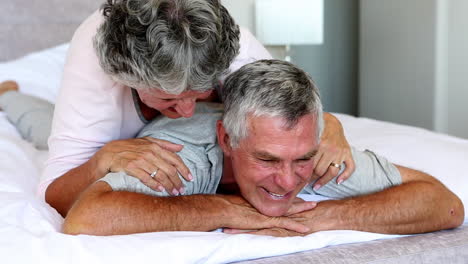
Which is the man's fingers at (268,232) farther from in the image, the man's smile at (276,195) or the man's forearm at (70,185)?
the man's forearm at (70,185)

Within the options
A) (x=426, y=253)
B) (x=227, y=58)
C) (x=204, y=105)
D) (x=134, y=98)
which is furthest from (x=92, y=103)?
(x=426, y=253)

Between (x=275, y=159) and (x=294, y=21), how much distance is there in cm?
272

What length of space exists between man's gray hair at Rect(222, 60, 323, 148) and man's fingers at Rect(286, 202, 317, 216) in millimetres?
177

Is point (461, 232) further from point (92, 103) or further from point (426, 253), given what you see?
point (92, 103)

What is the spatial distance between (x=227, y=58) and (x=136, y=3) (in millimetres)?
231

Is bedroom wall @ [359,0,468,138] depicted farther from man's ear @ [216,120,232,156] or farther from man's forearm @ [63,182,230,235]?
man's forearm @ [63,182,230,235]

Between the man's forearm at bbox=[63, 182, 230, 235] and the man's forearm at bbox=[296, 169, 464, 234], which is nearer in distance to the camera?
the man's forearm at bbox=[63, 182, 230, 235]

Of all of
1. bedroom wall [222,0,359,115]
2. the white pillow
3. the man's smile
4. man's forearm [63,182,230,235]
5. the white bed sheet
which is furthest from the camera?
bedroom wall [222,0,359,115]

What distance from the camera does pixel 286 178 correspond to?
4.27 feet

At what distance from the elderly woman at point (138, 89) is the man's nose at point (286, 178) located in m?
0.19

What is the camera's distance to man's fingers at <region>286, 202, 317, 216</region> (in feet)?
4.63

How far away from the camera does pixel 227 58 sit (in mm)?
1414

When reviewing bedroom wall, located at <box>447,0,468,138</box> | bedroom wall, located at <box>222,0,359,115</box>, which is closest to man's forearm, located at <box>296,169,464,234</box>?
bedroom wall, located at <box>447,0,468,138</box>

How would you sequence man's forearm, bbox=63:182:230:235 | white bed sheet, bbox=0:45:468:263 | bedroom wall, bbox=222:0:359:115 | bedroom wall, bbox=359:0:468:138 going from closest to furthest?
white bed sheet, bbox=0:45:468:263 < man's forearm, bbox=63:182:230:235 < bedroom wall, bbox=359:0:468:138 < bedroom wall, bbox=222:0:359:115
